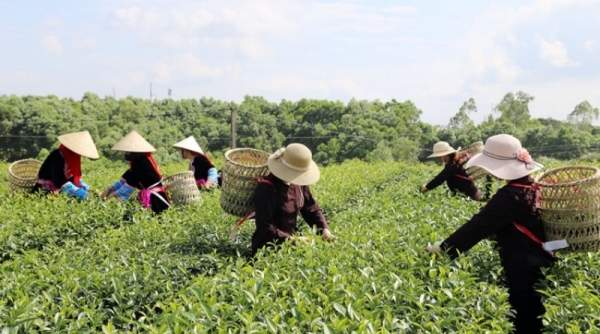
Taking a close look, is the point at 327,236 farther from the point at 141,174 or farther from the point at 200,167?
the point at 200,167

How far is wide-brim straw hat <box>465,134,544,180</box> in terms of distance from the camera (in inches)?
140

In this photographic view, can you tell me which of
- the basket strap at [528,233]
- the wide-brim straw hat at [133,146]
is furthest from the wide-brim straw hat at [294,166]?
the wide-brim straw hat at [133,146]

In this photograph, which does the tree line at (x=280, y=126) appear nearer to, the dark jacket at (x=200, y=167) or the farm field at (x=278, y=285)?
the dark jacket at (x=200, y=167)

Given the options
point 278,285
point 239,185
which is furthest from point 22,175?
point 278,285

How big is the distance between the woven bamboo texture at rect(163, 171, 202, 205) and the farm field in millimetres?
1526

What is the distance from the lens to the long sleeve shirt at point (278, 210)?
4180mm

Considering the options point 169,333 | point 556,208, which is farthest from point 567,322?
point 169,333

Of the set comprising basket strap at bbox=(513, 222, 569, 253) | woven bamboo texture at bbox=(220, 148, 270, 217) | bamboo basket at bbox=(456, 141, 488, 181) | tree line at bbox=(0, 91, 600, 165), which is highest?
basket strap at bbox=(513, 222, 569, 253)

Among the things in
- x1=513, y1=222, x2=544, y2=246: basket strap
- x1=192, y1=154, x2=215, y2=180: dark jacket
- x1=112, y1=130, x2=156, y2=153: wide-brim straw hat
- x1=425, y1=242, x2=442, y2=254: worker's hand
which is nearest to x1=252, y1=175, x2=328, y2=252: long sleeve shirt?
x1=425, y1=242, x2=442, y2=254: worker's hand

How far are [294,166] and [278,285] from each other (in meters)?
1.58

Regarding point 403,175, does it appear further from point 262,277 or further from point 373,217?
point 262,277

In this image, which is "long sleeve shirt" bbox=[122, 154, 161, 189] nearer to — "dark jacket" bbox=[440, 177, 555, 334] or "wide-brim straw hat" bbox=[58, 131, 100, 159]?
"wide-brim straw hat" bbox=[58, 131, 100, 159]

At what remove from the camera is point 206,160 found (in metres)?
8.80

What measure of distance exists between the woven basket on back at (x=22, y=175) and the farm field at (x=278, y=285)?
1993 mm
